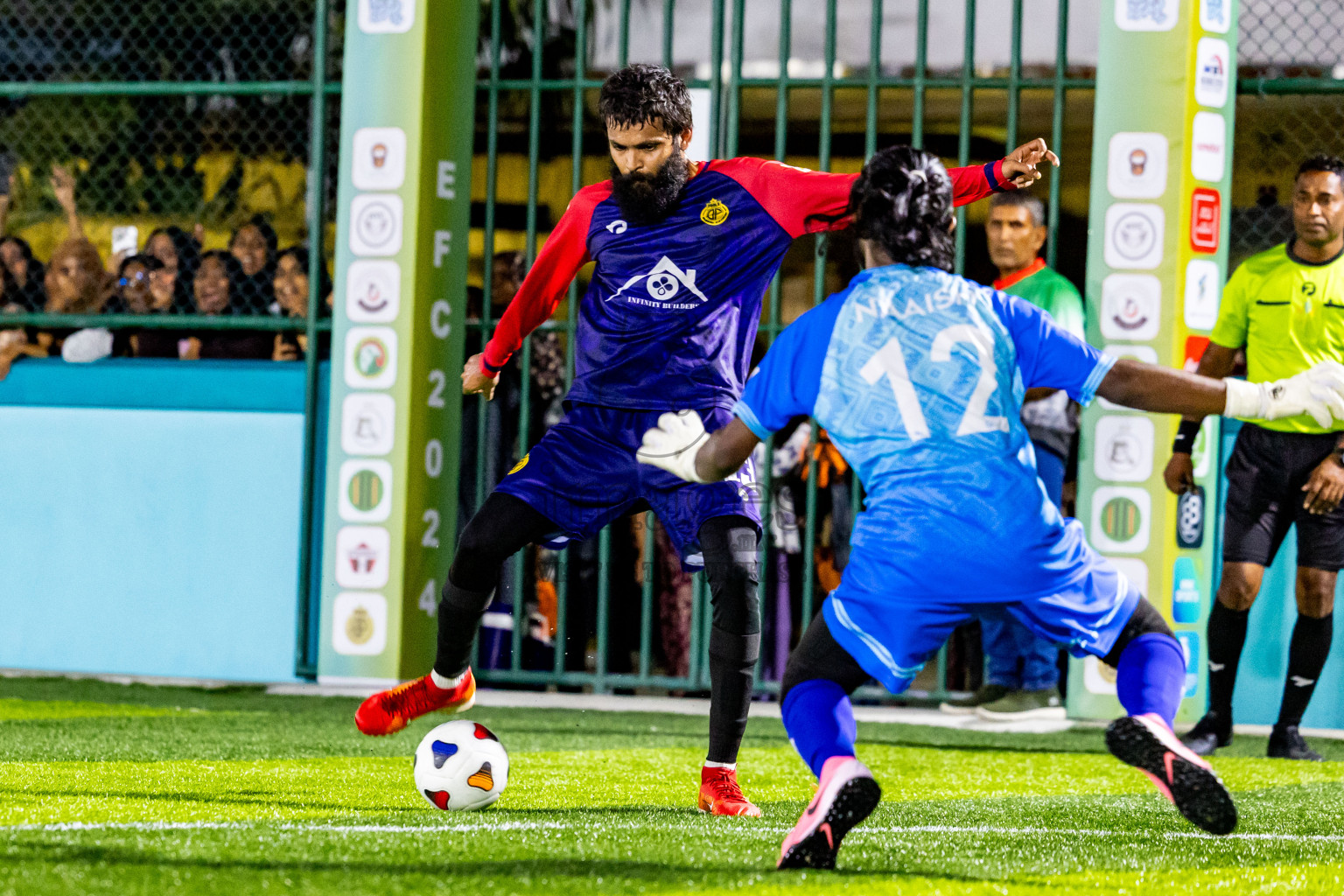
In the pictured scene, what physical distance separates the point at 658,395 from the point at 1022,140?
562 cm

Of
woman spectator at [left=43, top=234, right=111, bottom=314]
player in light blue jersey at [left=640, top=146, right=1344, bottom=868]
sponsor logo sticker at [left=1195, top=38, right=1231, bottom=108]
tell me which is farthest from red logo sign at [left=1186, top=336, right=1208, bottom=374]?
woman spectator at [left=43, top=234, right=111, bottom=314]

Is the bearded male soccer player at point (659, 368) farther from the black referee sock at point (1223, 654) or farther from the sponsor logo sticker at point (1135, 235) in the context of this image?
the sponsor logo sticker at point (1135, 235)

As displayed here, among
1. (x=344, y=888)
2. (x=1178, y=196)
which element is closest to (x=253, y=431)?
(x=1178, y=196)

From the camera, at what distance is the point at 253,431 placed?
7.89 m

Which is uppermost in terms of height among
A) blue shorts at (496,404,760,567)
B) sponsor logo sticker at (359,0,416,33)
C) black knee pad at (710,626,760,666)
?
sponsor logo sticker at (359,0,416,33)

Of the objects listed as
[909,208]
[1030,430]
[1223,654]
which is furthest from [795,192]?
[1223,654]

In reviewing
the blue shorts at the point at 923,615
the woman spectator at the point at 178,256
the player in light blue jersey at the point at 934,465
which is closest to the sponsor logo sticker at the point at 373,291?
the woman spectator at the point at 178,256

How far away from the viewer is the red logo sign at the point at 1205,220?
683 centimetres

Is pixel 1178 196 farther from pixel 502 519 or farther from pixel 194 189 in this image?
pixel 194 189

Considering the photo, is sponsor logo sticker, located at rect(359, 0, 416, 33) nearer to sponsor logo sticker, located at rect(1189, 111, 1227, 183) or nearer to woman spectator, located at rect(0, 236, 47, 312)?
woman spectator, located at rect(0, 236, 47, 312)

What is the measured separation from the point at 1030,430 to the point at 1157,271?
0.88m

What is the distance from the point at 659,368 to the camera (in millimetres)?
4301

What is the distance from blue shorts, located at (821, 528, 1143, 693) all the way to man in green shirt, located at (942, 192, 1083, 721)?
11.1ft

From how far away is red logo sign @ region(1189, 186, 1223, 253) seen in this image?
6828 mm
